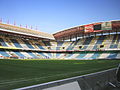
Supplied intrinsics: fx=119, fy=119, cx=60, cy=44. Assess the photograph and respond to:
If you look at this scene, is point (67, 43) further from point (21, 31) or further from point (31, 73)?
point (31, 73)

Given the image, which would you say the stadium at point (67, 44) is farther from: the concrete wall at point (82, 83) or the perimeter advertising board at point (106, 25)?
the concrete wall at point (82, 83)

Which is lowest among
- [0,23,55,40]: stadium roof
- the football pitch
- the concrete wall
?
the football pitch

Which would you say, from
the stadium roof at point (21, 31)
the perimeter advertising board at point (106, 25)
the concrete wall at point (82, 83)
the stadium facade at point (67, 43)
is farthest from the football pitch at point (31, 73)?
the perimeter advertising board at point (106, 25)

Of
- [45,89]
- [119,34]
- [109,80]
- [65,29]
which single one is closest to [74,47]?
[65,29]

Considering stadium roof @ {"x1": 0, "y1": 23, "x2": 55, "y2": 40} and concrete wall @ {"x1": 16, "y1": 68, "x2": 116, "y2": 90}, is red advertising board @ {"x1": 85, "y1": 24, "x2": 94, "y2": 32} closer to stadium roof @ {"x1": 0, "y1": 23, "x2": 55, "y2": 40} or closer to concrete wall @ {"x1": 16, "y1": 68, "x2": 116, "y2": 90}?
stadium roof @ {"x1": 0, "y1": 23, "x2": 55, "y2": 40}

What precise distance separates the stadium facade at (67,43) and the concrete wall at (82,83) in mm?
36276

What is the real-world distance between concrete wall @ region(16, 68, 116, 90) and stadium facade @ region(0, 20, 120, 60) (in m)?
36.3

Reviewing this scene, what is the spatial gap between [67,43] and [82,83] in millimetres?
56194

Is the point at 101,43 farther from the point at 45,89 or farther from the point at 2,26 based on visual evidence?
the point at 45,89

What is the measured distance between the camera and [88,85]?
4.32m

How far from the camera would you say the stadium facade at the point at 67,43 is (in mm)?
43219

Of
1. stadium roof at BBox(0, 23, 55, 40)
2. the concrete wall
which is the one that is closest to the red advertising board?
stadium roof at BBox(0, 23, 55, 40)

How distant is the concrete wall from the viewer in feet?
9.99

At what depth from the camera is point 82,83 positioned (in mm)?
4113
